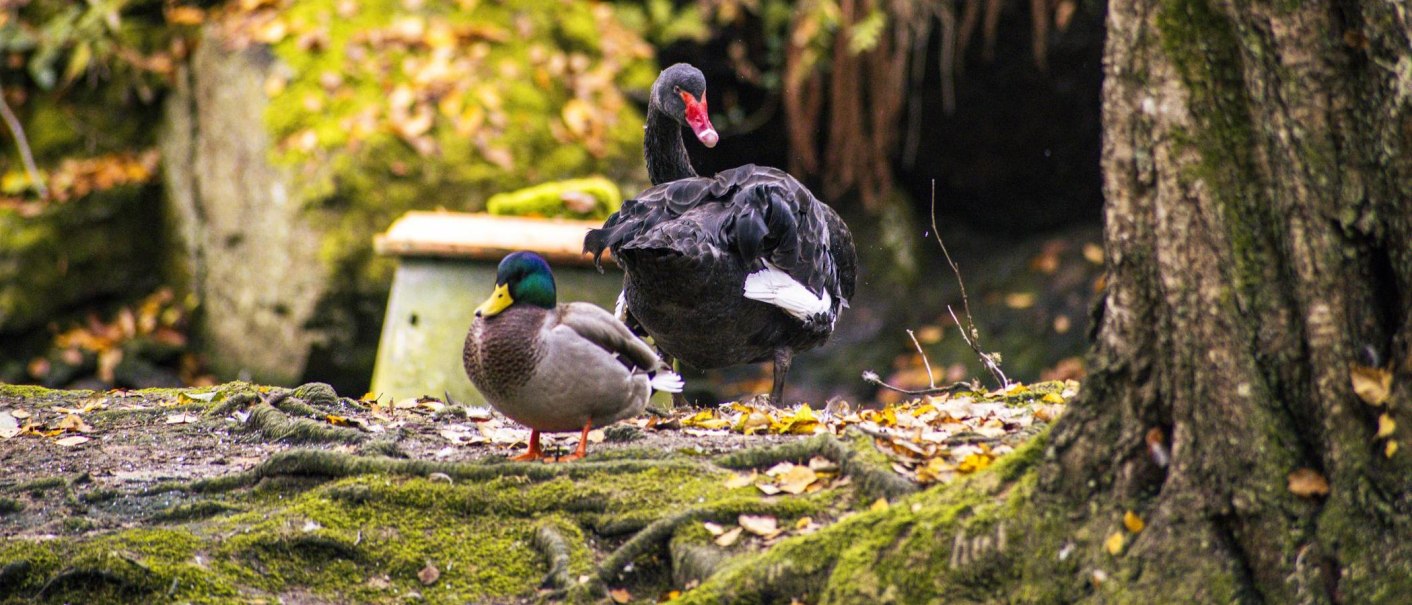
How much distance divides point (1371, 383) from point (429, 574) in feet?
7.39

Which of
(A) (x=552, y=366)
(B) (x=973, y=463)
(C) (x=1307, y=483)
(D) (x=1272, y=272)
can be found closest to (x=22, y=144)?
(A) (x=552, y=366)

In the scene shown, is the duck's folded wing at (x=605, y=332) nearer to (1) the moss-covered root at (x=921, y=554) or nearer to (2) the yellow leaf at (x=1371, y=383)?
(1) the moss-covered root at (x=921, y=554)

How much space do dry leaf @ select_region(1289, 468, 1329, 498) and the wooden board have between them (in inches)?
159

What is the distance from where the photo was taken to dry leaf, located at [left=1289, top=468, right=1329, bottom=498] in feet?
8.61

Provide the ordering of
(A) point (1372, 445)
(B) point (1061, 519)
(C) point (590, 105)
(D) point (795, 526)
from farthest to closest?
(C) point (590, 105) < (D) point (795, 526) < (B) point (1061, 519) < (A) point (1372, 445)

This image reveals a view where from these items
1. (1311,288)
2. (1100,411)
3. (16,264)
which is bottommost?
(16,264)

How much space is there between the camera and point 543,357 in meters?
3.95

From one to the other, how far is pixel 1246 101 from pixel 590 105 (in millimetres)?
6954

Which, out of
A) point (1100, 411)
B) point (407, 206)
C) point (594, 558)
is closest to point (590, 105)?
point (407, 206)

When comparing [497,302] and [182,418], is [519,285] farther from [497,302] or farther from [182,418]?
[182,418]

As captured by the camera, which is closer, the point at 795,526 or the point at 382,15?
the point at 795,526

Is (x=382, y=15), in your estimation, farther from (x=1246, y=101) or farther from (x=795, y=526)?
(x=1246, y=101)

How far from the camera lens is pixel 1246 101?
268 centimetres

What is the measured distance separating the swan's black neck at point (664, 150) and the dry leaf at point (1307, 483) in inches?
157
